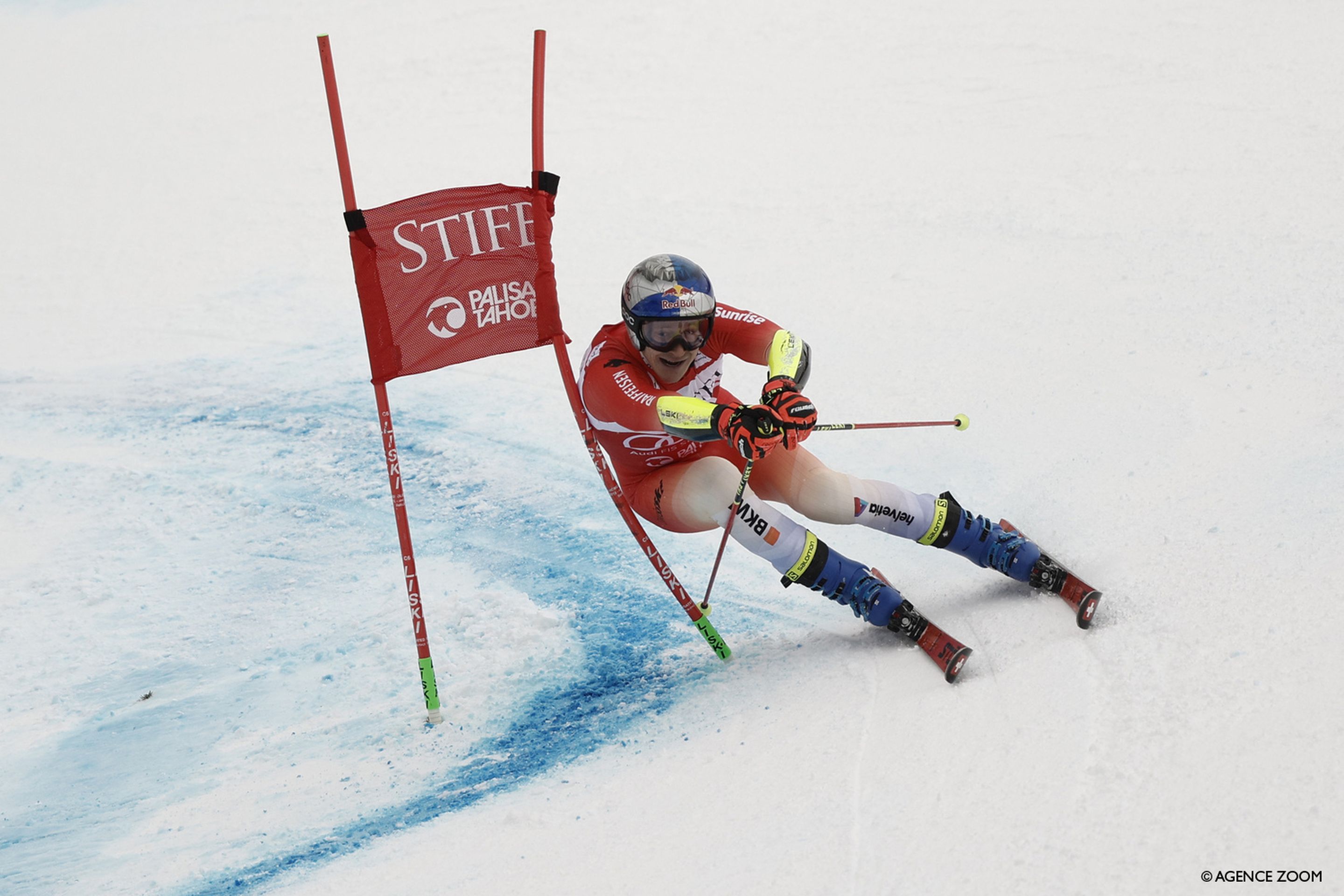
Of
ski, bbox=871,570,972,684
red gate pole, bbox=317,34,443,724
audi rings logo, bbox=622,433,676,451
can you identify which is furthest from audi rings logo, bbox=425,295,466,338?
ski, bbox=871,570,972,684

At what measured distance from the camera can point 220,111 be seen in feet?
37.2

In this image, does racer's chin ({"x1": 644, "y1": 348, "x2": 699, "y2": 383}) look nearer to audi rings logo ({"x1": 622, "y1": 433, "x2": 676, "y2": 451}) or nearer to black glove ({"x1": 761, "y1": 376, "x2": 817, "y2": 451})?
audi rings logo ({"x1": 622, "y1": 433, "x2": 676, "y2": 451})

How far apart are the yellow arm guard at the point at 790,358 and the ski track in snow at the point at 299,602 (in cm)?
116

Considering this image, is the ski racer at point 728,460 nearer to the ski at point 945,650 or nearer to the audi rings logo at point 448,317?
the ski at point 945,650

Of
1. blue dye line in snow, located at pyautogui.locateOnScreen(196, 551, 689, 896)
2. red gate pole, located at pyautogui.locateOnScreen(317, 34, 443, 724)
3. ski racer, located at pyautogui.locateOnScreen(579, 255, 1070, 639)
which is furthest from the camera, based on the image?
red gate pole, located at pyautogui.locateOnScreen(317, 34, 443, 724)

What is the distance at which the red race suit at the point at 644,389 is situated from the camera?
12.3 ft

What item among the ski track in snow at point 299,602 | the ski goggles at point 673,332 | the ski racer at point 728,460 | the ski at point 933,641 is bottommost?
the ski track in snow at point 299,602

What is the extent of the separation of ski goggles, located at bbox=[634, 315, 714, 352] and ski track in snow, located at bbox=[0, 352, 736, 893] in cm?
122

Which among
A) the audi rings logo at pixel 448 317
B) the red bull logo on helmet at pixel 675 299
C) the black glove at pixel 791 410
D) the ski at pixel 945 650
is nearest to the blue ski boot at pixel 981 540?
the ski at pixel 945 650

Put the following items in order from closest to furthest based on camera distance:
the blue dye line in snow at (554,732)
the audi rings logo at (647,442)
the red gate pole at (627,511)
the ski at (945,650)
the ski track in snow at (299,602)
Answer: the blue dye line in snow at (554,732), the ski at (945,650), the ski track in snow at (299,602), the audi rings logo at (647,442), the red gate pole at (627,511)

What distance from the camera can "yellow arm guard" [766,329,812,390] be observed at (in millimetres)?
3824

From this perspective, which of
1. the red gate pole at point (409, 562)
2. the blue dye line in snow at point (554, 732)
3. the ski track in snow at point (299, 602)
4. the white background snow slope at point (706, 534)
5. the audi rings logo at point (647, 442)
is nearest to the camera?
the white background snow slope at point (706, 534)

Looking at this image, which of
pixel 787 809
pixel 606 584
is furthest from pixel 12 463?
pixel 787 809

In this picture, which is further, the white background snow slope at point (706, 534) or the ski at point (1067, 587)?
the ski at point (1067, 587)
